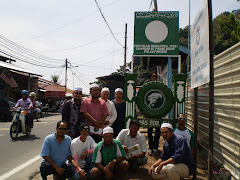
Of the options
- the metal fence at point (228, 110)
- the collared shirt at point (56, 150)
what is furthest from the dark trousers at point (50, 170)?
the metal fence at point (228, 110)

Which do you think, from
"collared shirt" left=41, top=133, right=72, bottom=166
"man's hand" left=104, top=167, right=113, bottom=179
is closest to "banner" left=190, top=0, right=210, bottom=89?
"man's hand" left=104, top=167, right=113, bottom=179

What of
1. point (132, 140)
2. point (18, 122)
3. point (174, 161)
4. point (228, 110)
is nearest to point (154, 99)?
point (132, 140)

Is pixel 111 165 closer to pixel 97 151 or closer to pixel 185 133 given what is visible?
pixel 97 151

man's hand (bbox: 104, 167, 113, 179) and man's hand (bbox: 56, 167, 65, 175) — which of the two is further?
man's hand (bbox: 104, 167, 113, 179)

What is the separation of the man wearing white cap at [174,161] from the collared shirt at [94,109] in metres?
1.47

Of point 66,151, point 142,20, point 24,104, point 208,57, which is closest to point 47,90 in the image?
point 24,104

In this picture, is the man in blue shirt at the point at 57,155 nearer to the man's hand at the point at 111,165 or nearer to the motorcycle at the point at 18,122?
the man's hand at the point at 111,165

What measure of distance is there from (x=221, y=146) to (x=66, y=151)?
2.75 metres

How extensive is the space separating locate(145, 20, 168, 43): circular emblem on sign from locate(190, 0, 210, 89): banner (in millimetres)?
2860

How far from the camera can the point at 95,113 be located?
179 inches

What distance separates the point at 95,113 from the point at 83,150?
35.1 inches

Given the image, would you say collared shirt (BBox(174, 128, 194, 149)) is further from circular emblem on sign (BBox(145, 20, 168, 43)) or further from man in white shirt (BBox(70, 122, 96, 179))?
circular emblem on sign (BBox(145, 20, 168, 43))

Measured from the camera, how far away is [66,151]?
3.69m

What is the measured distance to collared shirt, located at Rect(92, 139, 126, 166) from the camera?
A: 3723 millimetres
